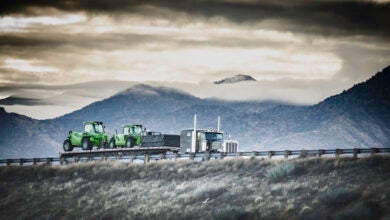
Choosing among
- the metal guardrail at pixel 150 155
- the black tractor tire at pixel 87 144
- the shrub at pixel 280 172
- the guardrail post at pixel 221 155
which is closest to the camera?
the shrub at pixel 280 172

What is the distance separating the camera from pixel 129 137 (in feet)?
180

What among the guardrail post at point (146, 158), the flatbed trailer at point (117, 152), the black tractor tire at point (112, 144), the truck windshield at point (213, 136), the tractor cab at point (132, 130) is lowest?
the guardrail post at point (146, 158)

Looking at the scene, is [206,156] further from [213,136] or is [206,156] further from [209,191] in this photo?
[209,191]

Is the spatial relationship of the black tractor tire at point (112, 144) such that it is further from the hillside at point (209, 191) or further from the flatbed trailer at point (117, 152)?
the hillside at point (209, 191)

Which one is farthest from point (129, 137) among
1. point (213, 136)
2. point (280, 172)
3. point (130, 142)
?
point (280, 172)

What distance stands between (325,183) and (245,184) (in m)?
5.36

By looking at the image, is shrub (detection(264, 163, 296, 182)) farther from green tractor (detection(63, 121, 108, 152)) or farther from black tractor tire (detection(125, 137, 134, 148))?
green tractor (detection(63, 121, 108, 152))

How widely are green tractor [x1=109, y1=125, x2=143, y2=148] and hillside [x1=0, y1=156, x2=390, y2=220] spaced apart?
3.05 meters

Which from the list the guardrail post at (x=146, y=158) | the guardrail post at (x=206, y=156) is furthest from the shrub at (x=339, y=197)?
the guardrail post at (x=146, y=158)

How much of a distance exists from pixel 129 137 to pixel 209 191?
17.8 metres

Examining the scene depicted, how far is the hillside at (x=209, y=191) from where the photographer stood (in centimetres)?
3169

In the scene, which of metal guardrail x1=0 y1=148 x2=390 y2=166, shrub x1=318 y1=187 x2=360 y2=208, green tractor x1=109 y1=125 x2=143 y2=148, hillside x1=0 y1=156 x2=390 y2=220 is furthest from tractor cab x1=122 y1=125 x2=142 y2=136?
shrub x1=318 y1=187 x2=360 y2=208

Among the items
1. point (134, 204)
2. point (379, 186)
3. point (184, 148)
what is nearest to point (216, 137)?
Answer: point (184, 148)

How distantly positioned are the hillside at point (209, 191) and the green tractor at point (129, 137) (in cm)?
305
